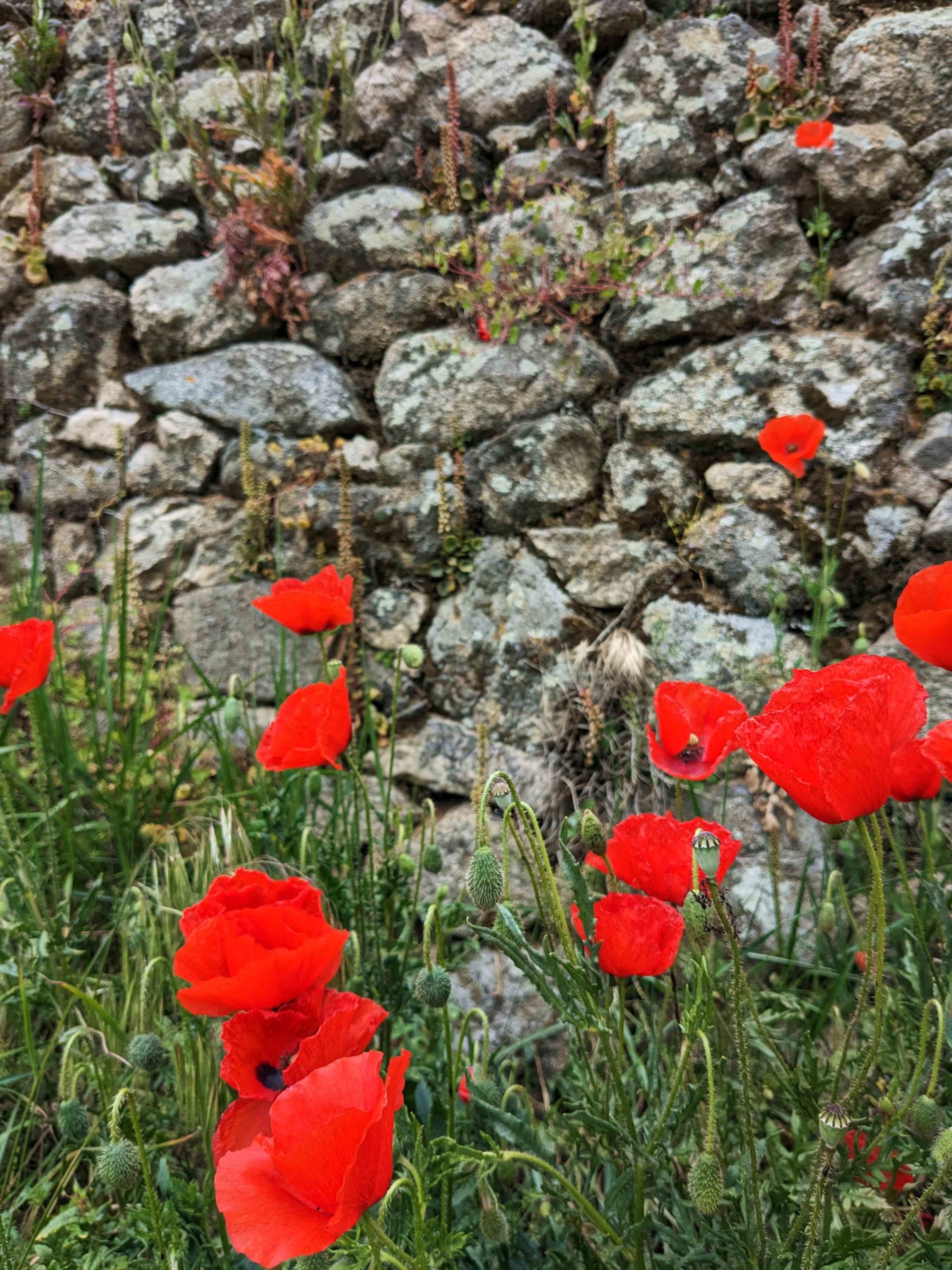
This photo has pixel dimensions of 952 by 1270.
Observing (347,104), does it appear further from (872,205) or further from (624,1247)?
(624,1247)

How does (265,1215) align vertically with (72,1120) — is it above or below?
above

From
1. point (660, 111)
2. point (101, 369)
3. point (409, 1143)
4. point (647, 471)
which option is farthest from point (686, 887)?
point (101, 369)

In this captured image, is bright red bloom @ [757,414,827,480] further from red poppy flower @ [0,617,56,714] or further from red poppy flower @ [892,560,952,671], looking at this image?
red poppy flower @ [0,617,56,714]

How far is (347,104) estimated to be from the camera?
2818 millimetres

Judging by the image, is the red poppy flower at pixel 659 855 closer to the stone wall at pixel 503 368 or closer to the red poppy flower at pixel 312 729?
the red poppy flower at pixel 312 729

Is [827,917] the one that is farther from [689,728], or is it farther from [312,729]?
[312,729]

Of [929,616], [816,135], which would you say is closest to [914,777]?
[929,616]

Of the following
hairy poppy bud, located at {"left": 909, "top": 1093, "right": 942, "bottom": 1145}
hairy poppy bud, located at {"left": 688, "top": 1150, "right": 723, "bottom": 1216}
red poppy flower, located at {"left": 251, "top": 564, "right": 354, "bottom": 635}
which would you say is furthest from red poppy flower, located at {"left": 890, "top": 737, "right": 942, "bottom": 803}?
red poppy flower, located at {"left": 251, "top": 564, "right": 354, "bottom": 635}

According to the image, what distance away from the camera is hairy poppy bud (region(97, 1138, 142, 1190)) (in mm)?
903

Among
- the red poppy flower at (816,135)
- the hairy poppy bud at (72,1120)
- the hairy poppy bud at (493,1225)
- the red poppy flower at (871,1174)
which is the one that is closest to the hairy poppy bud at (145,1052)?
the hairy poppy bud at (72,1120)

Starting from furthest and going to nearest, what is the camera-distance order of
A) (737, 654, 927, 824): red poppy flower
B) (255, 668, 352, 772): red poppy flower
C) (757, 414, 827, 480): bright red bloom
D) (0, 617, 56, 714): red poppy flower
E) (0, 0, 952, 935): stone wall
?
1. (0, 0, 952, 935): stone wall
2. (757, 414, 827, 480): bright red bloom
3. (0, 617, 56, 714): red poppy flower
4. (255, 668, 352, 772): red poppy flower
5. (737, 654, 927, 824): red poppy flower

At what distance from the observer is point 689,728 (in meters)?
1.20

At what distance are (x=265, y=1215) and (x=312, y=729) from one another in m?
0.74

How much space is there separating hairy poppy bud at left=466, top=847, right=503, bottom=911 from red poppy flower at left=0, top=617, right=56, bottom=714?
969 millimetres
